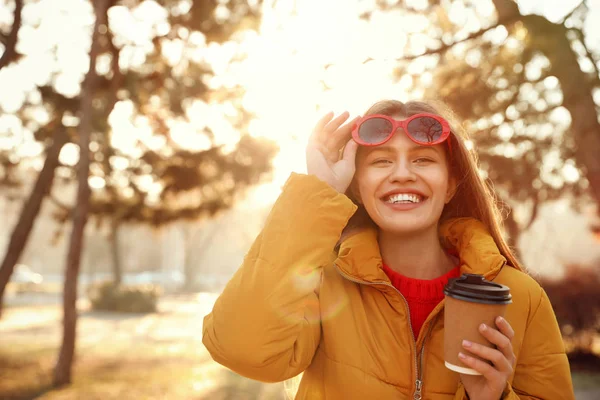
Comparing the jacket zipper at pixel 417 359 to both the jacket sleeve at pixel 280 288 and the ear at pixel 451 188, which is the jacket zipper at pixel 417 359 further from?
the ear at pixel 451 188

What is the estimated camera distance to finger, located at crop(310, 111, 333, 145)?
1979 mm

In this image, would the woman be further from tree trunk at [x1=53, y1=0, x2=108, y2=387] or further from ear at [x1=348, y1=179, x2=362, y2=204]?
tree trunk at [x1=53, y1=0, x2=108, y2=387]

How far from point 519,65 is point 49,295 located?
3015 centimetres

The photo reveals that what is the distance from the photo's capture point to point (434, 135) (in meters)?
1.96

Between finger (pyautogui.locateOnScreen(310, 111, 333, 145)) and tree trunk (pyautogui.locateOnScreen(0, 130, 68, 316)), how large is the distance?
7.97 m

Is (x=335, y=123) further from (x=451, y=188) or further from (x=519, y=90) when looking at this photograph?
(x=519, y=90)

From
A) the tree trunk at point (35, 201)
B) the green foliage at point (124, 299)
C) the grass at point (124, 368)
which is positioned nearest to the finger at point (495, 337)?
the grass at point (124, 368)

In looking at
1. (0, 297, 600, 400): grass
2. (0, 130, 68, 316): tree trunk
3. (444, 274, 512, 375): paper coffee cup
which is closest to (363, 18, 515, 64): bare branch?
(444, 274, 512, 375): paper coffee cup

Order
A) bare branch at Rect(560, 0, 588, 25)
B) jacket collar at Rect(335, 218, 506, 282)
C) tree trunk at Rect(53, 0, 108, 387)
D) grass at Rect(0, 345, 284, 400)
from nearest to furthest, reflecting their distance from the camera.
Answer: jacket collar at Rect(335, 218, 506, 282)
bare branch at Rect(560, 0, 588, 25)
grass at Rect(0, 345, 284, 400)
tree trunk at Rect(53, 0, 108, 387)

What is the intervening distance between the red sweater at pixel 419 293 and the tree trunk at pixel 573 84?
2813 mm

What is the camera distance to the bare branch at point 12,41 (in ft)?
21.7

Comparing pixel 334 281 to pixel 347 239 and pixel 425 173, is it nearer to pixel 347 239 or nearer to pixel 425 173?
pixel 347 239

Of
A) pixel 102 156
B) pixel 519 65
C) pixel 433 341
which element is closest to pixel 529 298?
pixel 433 341

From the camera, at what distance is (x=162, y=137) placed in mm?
9266
